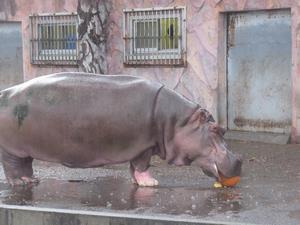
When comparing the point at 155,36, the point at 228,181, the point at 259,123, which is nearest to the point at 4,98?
the point at 228,181


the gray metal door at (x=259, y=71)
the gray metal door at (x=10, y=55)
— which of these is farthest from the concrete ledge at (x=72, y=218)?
the gray metal door at (x=10, y=55)

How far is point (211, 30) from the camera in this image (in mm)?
A: 12508

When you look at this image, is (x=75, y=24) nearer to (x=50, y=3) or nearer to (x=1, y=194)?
(x=50, y=3)

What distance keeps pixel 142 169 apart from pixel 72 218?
4.35 feet

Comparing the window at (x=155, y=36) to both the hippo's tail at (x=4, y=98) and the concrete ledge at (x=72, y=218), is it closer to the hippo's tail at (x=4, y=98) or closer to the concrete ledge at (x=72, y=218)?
the hippo's tail at (x=4, y=98)

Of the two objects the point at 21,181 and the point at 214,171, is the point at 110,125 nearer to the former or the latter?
the point at 214,171

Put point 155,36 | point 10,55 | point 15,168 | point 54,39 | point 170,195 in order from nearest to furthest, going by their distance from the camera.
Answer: point 170,195, point 15,168, point 155,36, point 54,39, point 10,55

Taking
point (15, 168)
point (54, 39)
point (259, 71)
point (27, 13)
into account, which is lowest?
point (15, 168)

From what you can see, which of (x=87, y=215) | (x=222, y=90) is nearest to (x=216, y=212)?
(x=87, y=215)

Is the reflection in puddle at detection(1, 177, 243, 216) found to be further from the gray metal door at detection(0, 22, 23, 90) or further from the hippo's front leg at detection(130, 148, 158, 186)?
the gray metal door at detection(0, 22, 23, 90)

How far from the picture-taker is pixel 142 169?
643 centimetres

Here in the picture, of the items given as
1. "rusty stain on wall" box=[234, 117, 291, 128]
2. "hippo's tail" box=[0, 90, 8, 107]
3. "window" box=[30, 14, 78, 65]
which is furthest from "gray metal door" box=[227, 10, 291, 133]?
"hippo's tail" box=[0, 90, 8, 107]

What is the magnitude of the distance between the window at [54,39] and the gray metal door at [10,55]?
537mm

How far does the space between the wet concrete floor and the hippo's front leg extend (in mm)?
80
